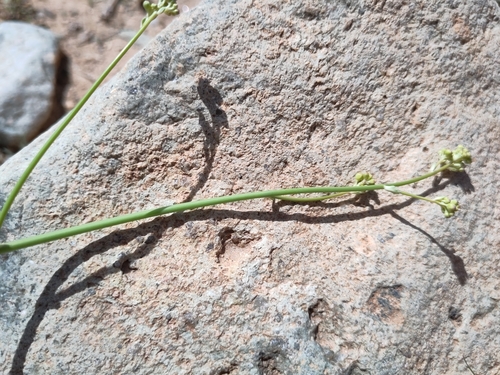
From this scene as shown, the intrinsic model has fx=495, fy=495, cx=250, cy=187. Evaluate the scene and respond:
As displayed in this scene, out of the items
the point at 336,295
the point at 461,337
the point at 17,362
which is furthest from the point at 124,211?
the point at 461,337

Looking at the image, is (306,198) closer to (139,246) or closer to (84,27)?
(139,246)

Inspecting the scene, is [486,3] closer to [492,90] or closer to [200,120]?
[492,90]

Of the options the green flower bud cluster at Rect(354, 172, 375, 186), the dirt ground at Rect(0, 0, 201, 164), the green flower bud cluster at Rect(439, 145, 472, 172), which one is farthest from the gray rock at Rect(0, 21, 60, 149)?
the green flower bud cluster at Rect(439, 145, 472, 172)

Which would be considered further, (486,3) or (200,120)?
(486,3)

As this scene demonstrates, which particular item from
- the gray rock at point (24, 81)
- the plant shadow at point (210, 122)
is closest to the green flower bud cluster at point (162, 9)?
the plant shadow at point (210, 122)

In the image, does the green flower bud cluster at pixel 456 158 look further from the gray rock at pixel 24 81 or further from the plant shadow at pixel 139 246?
the gray rock at pixel 24 81

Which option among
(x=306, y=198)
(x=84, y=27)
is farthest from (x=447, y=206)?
(x=84, y=27)
